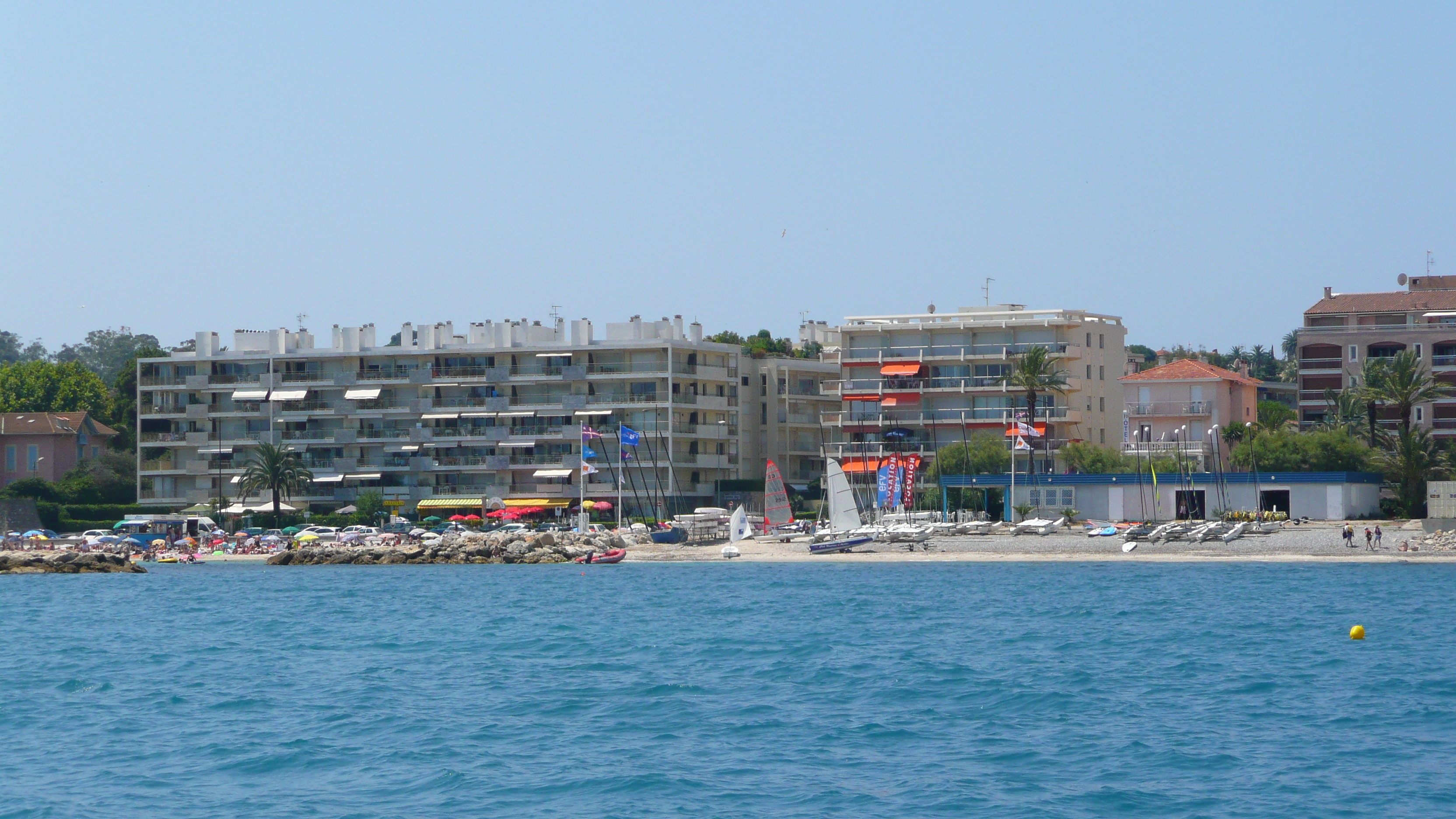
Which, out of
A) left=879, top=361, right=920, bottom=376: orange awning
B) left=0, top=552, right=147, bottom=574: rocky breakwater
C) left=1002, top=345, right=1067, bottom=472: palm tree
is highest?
left=879, top=361, right=920, bottom=376: orange awning

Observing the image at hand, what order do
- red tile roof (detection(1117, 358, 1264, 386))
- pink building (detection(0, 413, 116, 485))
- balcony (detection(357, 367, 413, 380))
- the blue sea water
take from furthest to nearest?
1. pink building (detection(0, 413, 116, 485))
2. balcony (detection(357, 367, 413, 380))
3. red tile roof (detection(1117, 358, 1264, 386))
4. the blue sea water

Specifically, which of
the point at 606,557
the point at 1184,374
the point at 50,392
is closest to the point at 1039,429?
the point at 1184,374

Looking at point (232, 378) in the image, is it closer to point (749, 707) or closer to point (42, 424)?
point (42, 424)

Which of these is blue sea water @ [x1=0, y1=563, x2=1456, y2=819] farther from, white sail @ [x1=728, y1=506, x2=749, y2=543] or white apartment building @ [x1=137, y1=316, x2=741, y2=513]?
white apartment building @ [x1=137, y1=316, x2=741, y2=513]

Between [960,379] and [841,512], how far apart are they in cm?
3041

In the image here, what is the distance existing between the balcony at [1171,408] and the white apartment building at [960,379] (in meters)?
3.83

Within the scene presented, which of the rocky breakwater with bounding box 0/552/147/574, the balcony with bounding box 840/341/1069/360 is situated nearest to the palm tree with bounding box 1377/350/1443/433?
the balcony with bounding box 840/341/1069/360

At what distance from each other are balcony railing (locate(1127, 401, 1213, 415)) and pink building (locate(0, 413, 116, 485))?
247 feet

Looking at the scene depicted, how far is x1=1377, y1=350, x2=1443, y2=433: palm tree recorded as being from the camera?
96000 mm

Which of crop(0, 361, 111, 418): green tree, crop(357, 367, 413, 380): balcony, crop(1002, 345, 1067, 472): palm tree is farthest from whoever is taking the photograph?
crop(0, 361, 111, 418): green tree

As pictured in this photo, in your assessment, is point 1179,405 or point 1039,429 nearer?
point 1179,405

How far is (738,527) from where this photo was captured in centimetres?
9275

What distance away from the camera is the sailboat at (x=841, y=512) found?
88.7 meters

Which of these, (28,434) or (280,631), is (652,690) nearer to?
(280,631)
